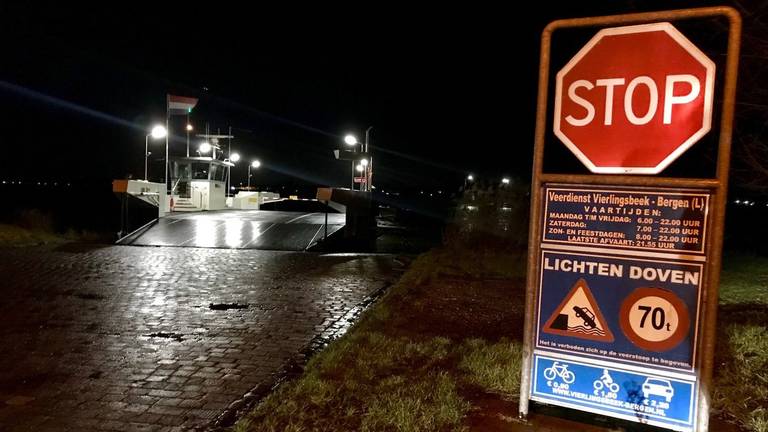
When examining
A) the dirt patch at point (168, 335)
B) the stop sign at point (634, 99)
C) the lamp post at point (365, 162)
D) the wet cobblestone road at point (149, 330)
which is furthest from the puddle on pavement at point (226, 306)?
the lamp post at point (365, 162)

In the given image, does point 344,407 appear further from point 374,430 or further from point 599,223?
point 599,223

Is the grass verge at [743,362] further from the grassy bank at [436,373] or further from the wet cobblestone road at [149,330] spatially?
the wet cobblestone road at [149,330]

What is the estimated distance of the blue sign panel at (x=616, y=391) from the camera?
3684 mm

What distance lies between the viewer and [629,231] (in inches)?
149

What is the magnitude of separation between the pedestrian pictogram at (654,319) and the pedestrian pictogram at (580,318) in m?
0.15

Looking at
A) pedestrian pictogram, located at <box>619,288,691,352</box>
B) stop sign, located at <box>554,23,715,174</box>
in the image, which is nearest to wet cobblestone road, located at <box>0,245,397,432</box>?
pedestrian pictogram, located at <box>619,288,691,352</box>

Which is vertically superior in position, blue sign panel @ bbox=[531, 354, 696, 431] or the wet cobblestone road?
blue sign panel @ bbox=[531, 354, 696, 431]

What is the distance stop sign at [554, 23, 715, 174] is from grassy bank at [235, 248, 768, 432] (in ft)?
7.15

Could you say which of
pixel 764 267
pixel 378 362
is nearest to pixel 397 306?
pixel 378 362

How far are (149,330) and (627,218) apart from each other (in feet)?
19.2

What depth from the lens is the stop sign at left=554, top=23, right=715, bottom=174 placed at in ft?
11.5

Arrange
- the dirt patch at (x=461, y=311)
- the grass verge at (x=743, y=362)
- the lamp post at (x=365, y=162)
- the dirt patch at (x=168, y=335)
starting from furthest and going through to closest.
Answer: the lamp post at (x=365, y=162), the dirt patch at (x=461, y=311), the dirt patch at (x=168, y=335), the grass verge at (x=743, y=362)

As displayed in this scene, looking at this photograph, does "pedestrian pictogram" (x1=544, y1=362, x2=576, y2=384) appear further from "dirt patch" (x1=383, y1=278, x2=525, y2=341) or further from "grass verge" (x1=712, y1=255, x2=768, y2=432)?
"dirt patch" (x1=383, y1=278, x2=525, y2=341)

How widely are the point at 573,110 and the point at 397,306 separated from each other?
198 inches
